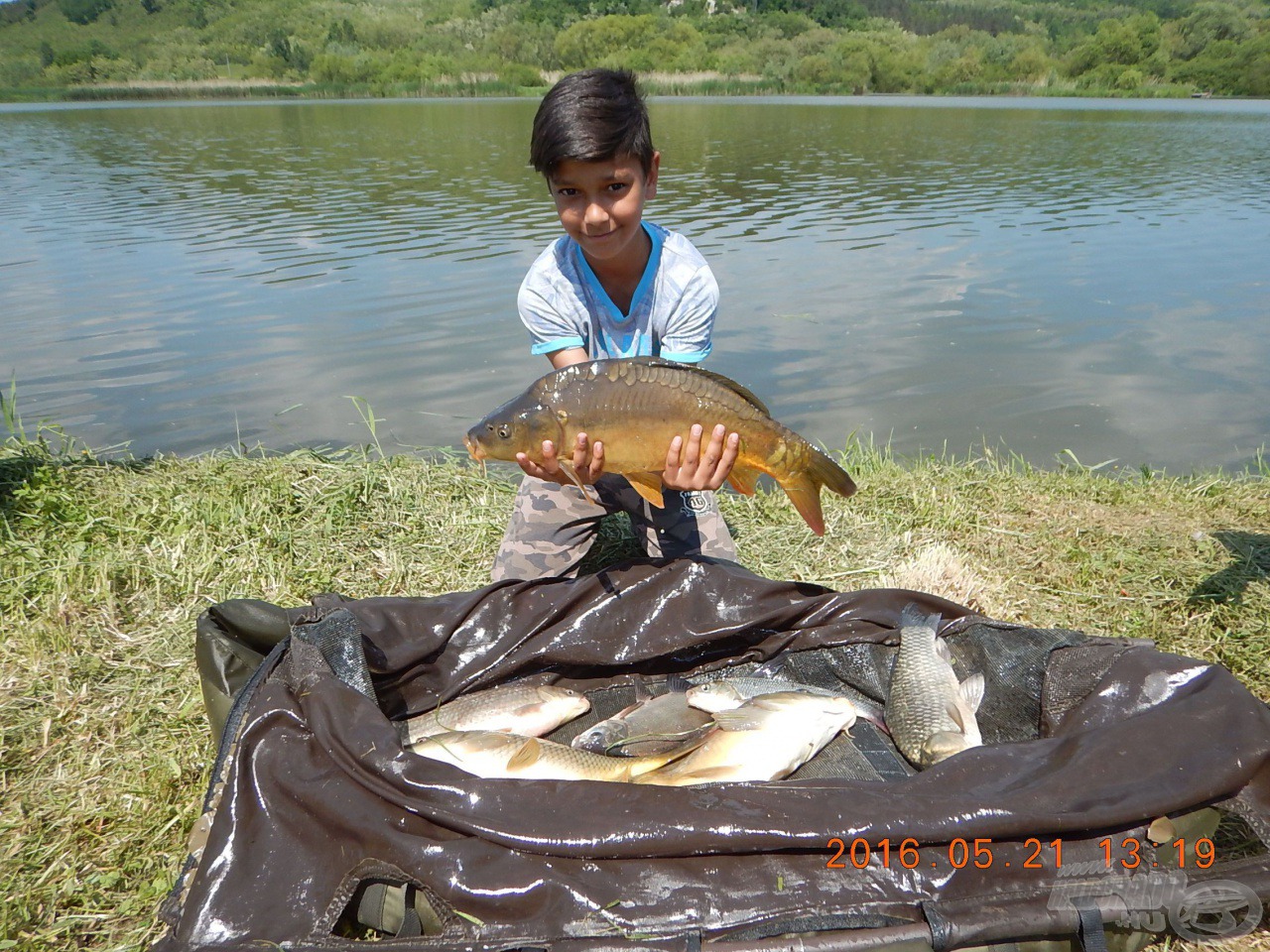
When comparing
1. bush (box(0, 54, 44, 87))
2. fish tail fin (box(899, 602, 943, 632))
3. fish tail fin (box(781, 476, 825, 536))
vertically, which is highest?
bush (box(0, 54, 44, 87))

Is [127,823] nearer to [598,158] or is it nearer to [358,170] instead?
[598,158]

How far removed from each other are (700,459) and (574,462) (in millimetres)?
295

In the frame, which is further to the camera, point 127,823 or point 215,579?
point 215,579

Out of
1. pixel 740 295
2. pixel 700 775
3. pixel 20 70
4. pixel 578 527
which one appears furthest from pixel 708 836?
pixel 20 70

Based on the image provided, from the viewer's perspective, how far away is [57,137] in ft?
74.4

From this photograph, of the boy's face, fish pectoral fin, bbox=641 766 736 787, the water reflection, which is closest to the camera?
fish pectoral fin, bbox=641 766 736 787

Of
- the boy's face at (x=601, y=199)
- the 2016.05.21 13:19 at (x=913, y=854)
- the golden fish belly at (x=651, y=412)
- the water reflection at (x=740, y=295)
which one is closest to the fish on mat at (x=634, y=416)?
the golden fish belly at (x=651, y=412)

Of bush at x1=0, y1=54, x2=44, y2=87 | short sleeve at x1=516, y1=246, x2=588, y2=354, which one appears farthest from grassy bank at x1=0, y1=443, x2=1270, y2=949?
bush at x1=0, y1=54, x2=44, y2=87

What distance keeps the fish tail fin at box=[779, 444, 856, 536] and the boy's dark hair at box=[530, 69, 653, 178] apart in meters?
0.93

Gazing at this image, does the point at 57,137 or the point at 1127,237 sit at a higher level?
the point at 57,137

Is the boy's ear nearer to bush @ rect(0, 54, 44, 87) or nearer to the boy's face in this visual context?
the boy's face

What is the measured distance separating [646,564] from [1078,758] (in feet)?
3.88

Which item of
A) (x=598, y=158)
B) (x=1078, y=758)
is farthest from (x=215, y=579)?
(x=1078, y=758)

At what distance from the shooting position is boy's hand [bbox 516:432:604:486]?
2.18 m
